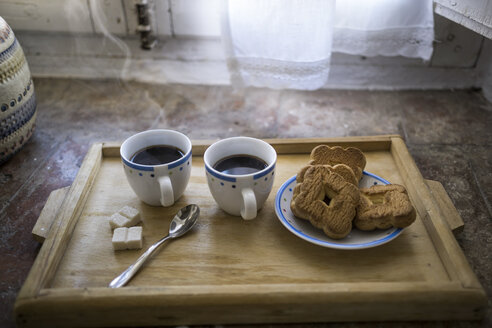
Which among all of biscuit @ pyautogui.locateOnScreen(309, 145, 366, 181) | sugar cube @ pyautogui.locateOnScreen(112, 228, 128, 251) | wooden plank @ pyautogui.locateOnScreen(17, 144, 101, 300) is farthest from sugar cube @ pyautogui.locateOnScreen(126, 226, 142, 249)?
biscuit @ pyautogui.locateOnScreen(309, 145, 366, 181)

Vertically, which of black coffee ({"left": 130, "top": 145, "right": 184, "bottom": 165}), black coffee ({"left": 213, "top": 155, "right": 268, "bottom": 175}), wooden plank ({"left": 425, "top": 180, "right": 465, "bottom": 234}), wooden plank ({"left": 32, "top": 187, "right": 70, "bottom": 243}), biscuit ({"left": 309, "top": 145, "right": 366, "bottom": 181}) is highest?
black coffee ({"left": 213, "top": 155, "right": 268, "bottom": 175})

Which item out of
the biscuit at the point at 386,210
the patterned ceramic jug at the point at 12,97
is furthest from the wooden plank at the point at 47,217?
the biscuit at the point at 386,210

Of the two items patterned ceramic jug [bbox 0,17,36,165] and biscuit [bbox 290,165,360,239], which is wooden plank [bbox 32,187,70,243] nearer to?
patterned ceramic jug [bbox 0,17,36,165]

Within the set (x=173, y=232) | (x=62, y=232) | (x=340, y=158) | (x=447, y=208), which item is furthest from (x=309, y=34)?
(x=62, y=232)

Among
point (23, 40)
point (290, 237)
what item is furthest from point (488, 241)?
point (23, 40)

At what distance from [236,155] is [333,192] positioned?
0.20 m

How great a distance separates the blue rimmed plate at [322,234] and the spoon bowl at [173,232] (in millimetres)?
158

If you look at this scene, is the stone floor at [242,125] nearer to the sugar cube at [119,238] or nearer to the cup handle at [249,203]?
the sugar cube at [119,238]

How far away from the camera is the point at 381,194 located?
83cm

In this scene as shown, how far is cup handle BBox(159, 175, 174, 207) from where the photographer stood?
0.81 m

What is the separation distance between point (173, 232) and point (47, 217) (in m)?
0.29

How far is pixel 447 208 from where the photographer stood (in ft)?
3.00

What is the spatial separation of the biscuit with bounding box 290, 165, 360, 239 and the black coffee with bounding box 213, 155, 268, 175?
0.09 metres

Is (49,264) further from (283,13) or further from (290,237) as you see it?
(283,13)
